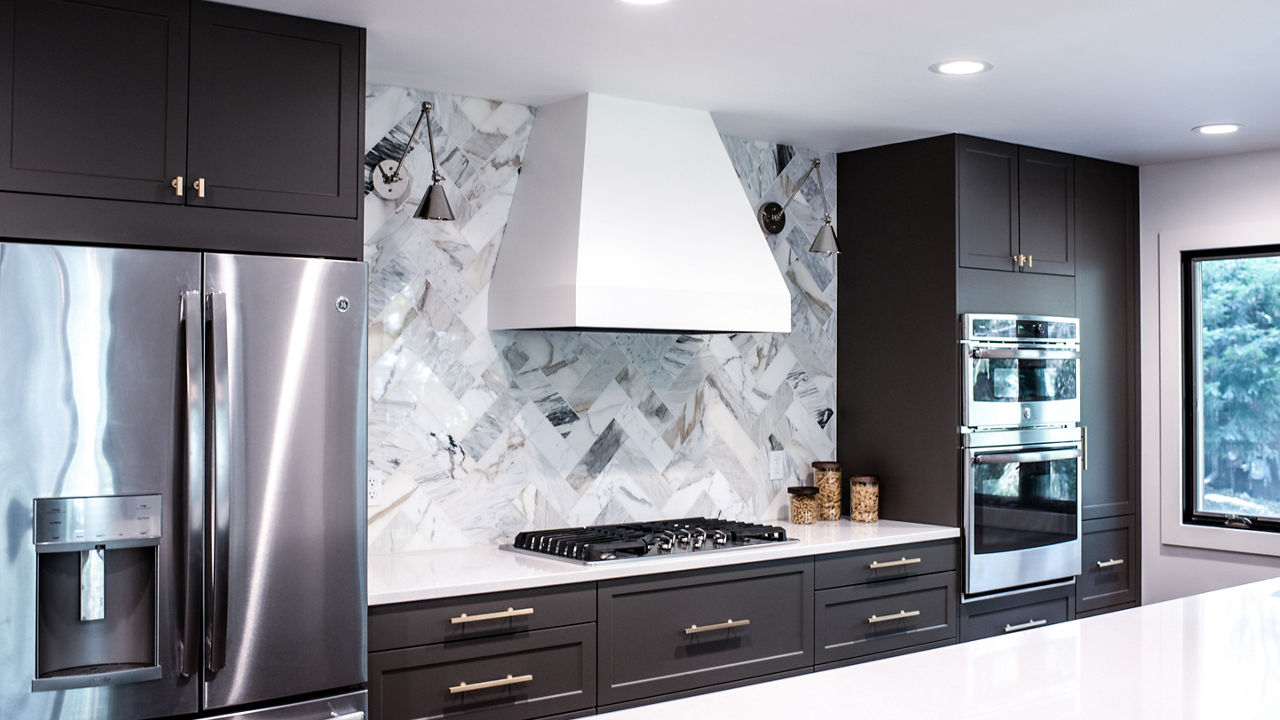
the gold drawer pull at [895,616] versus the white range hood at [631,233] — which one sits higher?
the white range hood at [631,233]

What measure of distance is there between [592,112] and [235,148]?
4.15 ft

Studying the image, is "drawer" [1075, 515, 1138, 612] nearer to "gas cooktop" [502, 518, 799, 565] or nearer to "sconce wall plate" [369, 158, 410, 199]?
"gas cooktop" [502, 518, 799, 565]

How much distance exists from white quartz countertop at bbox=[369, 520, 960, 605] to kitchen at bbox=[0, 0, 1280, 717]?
13 millimetres

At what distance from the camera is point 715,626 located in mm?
3549

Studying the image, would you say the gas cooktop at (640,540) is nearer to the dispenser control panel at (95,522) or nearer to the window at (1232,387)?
the dispenser control panel at (95,522)

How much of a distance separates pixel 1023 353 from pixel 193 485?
A: 10.3 ft

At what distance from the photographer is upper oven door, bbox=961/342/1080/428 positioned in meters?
4.26

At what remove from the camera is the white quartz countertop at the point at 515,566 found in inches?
119

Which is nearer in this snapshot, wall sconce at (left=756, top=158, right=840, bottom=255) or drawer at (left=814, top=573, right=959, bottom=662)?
drawer at (left=814, top=573, right=959, bottom=662)

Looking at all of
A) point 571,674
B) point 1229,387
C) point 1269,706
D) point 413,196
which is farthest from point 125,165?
point 1229,387

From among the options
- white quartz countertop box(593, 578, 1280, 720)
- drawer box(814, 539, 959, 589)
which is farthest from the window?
white quartz countertop box(593, 578, 1280, 720)

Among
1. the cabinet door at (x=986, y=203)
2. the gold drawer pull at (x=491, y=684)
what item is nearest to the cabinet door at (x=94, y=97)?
the gold drawer pull at (x=491, y=684)

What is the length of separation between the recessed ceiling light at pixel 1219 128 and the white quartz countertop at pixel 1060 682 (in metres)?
2.24

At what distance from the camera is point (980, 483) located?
4.26 metres
